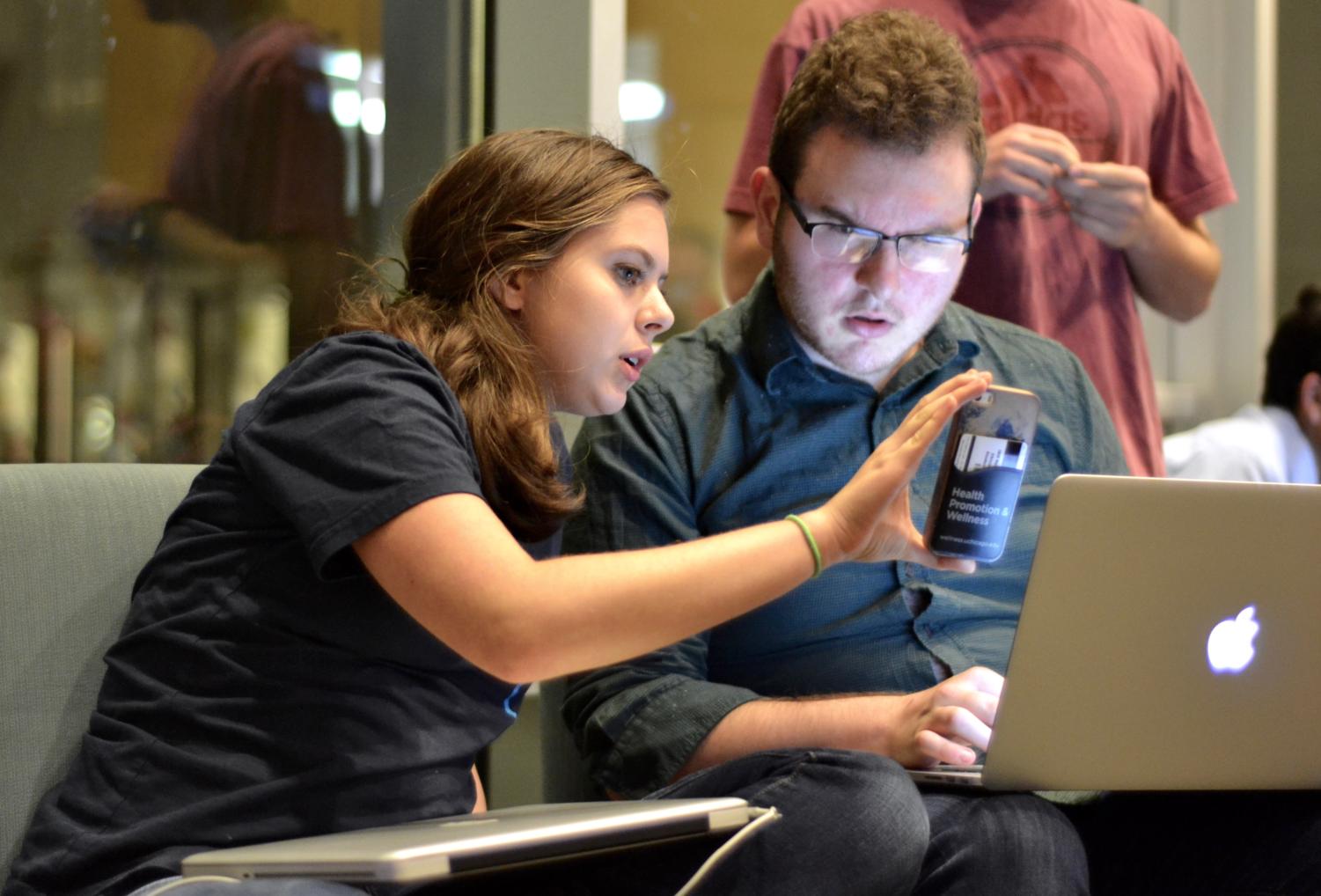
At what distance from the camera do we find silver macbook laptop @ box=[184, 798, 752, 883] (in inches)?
31.5

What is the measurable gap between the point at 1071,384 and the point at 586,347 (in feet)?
2.46

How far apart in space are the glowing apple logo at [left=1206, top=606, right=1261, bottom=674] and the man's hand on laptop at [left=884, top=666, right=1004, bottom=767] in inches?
7.4

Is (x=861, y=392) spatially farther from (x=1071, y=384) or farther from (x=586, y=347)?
Answer: (x=586, y=347)

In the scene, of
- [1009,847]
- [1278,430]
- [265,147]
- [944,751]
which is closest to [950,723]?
[944,751]

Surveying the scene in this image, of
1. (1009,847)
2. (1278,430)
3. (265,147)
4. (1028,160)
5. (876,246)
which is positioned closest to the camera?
(1009,847)

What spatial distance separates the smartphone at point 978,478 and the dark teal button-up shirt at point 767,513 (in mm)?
210

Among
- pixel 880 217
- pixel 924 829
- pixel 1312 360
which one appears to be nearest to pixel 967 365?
pixel 880 217

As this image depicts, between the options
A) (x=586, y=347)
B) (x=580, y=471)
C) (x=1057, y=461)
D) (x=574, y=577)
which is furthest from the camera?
(x=1057, y=461)

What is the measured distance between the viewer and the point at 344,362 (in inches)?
43.9

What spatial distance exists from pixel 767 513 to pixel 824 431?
12 cm

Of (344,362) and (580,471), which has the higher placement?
(344,362)

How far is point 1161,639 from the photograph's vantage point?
1.12 m

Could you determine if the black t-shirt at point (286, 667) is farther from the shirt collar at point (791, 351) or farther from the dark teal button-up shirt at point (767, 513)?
the shirt collar at point (791, 351)

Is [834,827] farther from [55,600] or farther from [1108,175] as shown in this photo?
[1108,175]
